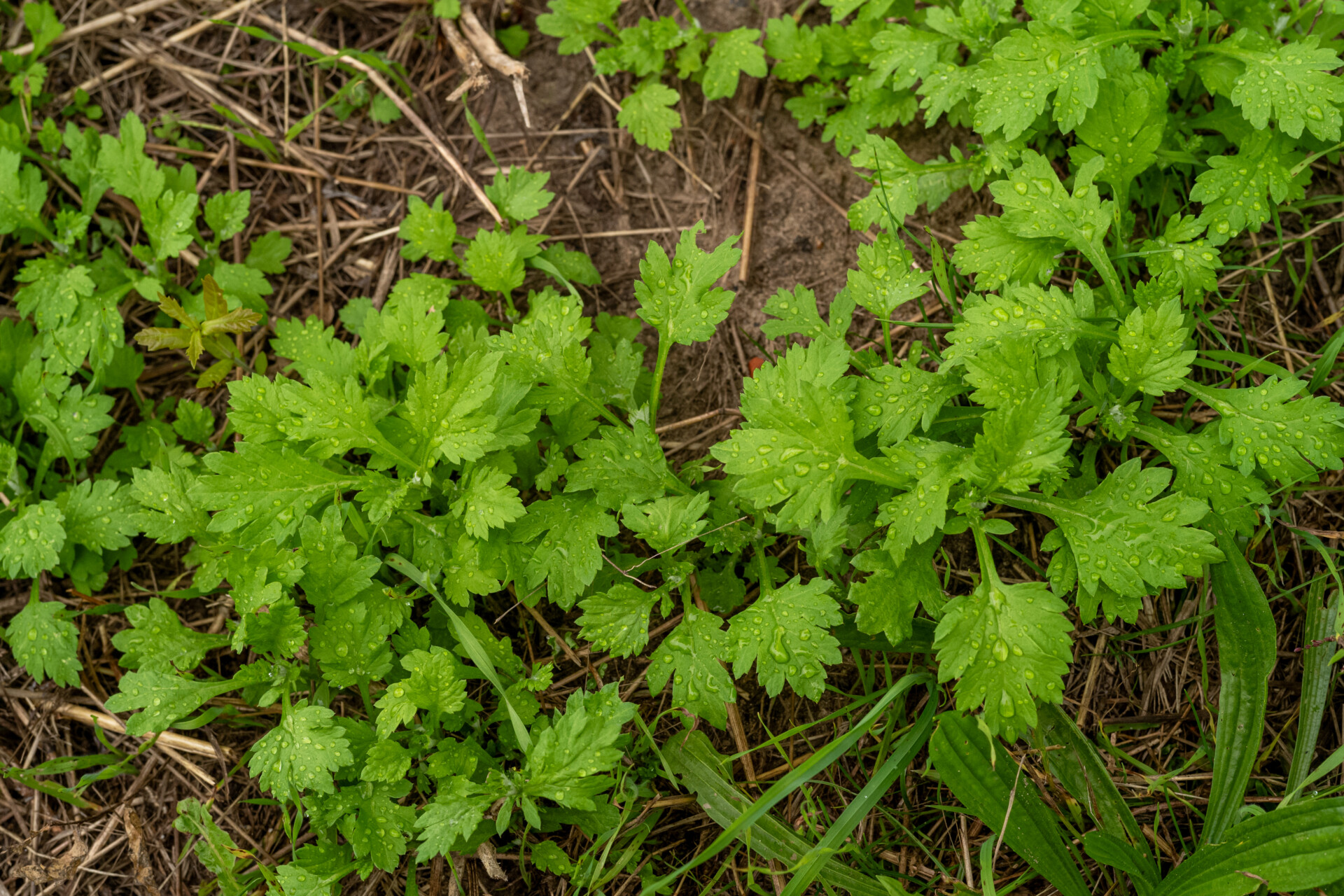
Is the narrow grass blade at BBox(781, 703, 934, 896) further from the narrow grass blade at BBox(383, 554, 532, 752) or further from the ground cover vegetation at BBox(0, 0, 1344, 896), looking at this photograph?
the narrow grass blade at BBox(383, 554, 532, 752)

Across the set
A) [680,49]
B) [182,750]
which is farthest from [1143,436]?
[182,750]

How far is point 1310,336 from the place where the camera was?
2666 millimetres

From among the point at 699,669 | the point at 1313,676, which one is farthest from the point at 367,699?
the point at 1313,676

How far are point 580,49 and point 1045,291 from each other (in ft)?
5.77

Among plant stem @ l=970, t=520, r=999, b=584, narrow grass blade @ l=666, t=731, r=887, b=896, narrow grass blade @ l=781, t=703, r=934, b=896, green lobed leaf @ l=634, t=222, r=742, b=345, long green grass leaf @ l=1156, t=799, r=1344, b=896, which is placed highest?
green lobed leaf @ l=634, t=222, r=742, b=345

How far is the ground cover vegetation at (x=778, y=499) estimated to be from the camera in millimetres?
2184

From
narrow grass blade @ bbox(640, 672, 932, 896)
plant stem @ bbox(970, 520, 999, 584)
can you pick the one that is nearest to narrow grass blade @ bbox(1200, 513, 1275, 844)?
plant stem @ bbox(970, 520, 999, 584)

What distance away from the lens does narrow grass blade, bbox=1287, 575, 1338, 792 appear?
228 centimetres

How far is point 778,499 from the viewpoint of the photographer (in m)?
2.17

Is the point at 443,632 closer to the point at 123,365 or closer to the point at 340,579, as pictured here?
the point at 340,579

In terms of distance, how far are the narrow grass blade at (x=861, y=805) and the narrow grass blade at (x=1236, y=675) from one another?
0.76 m

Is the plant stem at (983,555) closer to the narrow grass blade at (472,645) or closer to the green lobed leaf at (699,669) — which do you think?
the green lobed leaf at (699,669)

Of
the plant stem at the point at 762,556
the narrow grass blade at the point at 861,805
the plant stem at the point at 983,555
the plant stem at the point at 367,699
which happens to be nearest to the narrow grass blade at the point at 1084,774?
the narrow grass blade at the point at 861,805

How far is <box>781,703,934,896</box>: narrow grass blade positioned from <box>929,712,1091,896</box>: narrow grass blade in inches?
4.0
